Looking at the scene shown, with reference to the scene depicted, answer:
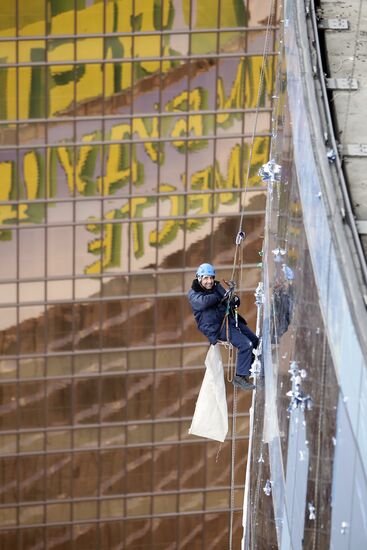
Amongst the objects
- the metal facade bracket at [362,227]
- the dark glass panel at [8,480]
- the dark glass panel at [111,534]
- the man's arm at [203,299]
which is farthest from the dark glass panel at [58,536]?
the metal facade bracket at [362,227]

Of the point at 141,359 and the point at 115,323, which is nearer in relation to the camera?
the point at 115,323

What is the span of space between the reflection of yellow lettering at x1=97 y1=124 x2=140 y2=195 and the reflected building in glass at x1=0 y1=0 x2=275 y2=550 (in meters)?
0.04

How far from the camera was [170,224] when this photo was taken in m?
55.8

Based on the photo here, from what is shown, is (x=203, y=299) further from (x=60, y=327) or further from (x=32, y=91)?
(x=60, y=327)

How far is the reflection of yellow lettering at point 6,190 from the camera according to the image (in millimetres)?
53906

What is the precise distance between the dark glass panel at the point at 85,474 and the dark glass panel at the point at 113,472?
0.22 meters

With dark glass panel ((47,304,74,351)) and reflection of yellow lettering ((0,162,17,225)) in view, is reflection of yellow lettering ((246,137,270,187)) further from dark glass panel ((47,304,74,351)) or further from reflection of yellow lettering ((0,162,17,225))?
reflection of yellow lettering ((0,162,17,225))

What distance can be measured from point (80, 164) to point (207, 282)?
22909mm

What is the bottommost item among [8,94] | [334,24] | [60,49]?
[334,24]

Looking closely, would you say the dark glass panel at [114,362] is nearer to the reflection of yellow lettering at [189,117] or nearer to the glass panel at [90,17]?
the reflection of yellow lettering at [189,117]

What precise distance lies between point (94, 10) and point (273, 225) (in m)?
19.7

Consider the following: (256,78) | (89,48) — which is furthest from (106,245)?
(256,78)

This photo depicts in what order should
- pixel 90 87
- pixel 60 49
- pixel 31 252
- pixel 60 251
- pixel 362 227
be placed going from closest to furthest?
pixel 362 227
pixel 60 49
pixel 90 87
pixel 31 252
pixel 60 251

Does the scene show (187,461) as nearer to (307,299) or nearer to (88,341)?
(88,341)
